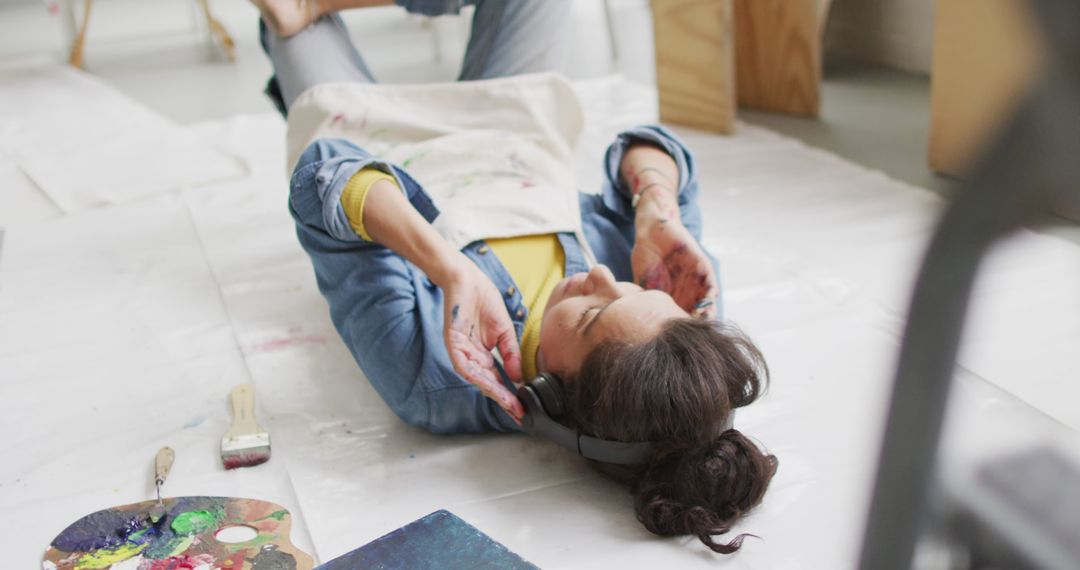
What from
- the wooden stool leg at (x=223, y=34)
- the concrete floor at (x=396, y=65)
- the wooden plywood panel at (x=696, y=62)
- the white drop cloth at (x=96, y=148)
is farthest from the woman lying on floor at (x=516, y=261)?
the wooden stool leg at (x=223, y=34)

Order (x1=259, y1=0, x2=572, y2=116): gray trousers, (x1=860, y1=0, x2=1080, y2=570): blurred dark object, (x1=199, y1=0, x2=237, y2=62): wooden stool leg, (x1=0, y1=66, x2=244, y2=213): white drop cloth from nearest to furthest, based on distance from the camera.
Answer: (x1=860, y1=0, x2=1080, y2=570): blurred dark object
(x1=259, y1=0, x2=572, y2=116): gray trousers
(x1=0, y1=66, x2=244, y2=213): white drop cloth
(x1=199, y1=0, x2=237, y2=62): wooden stool leg

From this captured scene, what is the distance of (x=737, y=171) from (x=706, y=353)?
1.36 meters

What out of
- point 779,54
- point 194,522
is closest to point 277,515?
point 194,522

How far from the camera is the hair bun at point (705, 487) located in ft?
3.59

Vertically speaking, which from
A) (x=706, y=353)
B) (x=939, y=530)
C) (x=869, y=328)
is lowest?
(x=869, y=328)

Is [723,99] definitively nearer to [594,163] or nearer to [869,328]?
[594,163]

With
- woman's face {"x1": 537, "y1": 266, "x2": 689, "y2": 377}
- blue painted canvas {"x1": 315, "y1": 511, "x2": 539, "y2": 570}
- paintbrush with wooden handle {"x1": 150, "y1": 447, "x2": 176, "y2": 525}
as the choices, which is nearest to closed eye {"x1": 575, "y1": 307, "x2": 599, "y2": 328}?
woman's face {"x1": 537, "y1": 266, "x2": 689, "y2": 377}

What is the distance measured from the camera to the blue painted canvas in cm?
108

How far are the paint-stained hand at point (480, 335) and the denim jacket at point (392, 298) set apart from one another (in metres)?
0.05

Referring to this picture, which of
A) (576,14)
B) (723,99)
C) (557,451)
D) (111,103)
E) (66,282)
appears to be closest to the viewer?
(557,451)

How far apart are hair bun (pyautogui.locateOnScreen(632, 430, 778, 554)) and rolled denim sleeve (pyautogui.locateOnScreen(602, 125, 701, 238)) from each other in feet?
1.91

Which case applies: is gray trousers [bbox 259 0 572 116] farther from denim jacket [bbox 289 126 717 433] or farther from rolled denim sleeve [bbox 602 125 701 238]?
denim jacket [bbox 289 126 717 433]

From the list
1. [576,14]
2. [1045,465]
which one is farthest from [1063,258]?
[576,14]

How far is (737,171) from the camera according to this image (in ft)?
7.88
